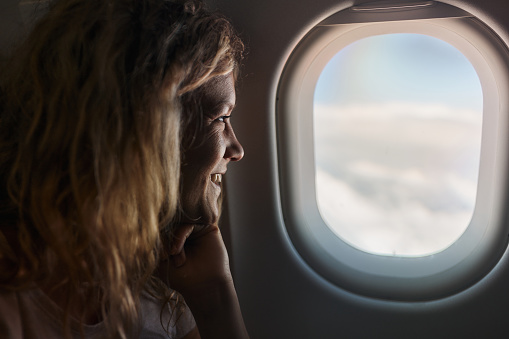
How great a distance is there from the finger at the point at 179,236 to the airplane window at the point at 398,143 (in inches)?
22.4

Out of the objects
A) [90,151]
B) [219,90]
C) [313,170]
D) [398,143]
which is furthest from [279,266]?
[90,151]

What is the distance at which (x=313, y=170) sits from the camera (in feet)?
5.33

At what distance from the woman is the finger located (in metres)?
0.23

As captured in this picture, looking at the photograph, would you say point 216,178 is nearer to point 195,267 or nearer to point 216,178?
point 216,178

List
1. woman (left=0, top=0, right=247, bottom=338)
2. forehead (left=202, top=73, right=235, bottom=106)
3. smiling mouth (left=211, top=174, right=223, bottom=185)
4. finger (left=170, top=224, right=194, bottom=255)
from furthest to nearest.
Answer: smiling mouth (left=211, top=174, right=223, bottom=185)
finger (left=170, top=224, right=194, bottom=255)
forehead (left=202, top=73, right=235, bottom=106)
woman (left=0, top=0, right=247, bottom=338)

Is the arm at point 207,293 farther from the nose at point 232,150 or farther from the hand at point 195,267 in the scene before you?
the nose at point 232,150

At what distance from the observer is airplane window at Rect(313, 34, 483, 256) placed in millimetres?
1436

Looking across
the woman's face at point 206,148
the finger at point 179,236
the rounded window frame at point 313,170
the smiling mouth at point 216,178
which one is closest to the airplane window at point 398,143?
the rounded window frame at point 313,170

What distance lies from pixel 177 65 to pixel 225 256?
2.21 feet

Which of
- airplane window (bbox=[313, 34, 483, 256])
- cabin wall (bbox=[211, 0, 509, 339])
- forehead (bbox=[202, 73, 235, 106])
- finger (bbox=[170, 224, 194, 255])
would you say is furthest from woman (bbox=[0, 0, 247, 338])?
airplane window (bbox=[313, 34, 483, 256])

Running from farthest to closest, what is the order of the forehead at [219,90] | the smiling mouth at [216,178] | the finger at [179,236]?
the smiling mouth at [216,178] < the finger at [179,236] < the forehead at [219,90]

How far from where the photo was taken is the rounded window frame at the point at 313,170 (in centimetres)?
131

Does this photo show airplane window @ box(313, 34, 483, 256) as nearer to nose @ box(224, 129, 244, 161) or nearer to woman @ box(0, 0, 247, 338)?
nose @ box(224, 129, 244, 161)

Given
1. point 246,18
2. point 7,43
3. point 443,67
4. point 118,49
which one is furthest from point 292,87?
point 7,43
